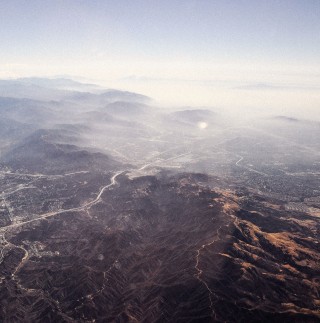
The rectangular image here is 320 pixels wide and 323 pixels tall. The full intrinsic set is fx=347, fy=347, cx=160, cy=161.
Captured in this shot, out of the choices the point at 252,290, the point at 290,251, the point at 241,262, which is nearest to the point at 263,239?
the point at 290,251

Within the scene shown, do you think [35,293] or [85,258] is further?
[85,258]

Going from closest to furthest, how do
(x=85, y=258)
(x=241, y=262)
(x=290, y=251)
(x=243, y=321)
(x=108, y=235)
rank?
(x=243, y=321) < (x=241, y=262) < (x=290, y=251) < (x=85, y=258) < (x=108, y=235)

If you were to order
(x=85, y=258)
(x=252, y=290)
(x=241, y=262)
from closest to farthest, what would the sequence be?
(x=252, y=290)
(x=241, y=262)
(x=85, y=258)

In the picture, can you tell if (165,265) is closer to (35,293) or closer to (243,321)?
(243,321)

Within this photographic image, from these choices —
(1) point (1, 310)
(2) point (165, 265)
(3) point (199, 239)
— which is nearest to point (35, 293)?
(1) point (1, 310)

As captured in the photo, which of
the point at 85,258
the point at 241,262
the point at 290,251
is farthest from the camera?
the point at 85,258

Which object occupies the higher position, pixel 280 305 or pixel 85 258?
pixel 280 305

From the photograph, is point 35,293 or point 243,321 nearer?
point 243,321

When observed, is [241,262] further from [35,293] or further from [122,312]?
[35,293]

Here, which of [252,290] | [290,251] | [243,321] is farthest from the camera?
[290,251]

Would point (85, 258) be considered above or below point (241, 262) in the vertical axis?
below
